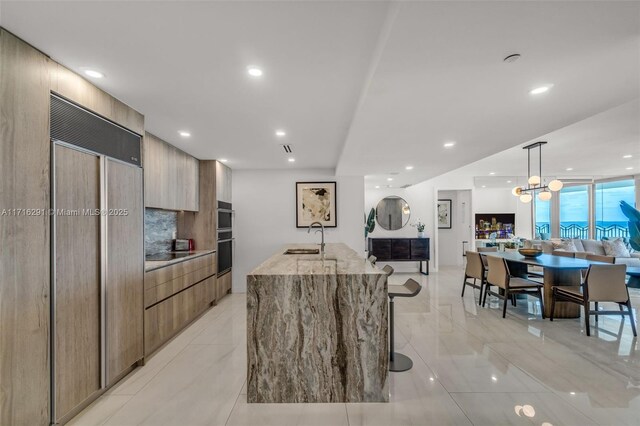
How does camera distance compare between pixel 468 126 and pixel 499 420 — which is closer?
pixel 499 420

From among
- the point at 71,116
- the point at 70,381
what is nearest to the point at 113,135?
the point at 71,116

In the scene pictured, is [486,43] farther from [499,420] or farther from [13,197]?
[13,197]

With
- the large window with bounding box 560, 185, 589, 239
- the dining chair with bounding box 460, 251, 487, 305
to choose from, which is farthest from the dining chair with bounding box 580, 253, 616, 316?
the large window with bounding box 560, 185, 589, 239

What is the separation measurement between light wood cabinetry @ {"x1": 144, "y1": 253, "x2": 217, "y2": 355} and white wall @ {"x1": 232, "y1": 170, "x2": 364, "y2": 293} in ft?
3.80

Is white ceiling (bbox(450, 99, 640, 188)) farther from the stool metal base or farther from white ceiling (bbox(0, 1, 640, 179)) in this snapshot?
the stool metal base

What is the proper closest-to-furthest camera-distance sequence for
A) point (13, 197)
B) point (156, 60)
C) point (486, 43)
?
point (486, 43) → point (13, 197) → point (156, 60)

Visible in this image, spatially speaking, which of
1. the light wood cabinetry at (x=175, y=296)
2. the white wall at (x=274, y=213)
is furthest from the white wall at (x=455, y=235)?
the light wood cabinetry at (x=175, y=296)

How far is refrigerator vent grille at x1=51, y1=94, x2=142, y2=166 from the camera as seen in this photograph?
207 cm

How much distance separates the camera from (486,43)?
5.22ft

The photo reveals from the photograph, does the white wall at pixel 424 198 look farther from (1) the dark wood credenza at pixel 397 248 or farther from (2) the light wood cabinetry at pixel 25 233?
(2) the light wood cabinetry at pixel 25 233

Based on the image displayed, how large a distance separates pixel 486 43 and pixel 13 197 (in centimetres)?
279

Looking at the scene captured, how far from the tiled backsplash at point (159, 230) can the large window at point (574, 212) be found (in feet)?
34.3

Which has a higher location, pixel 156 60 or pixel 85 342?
pixel 156 60

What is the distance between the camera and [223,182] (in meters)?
5.59
